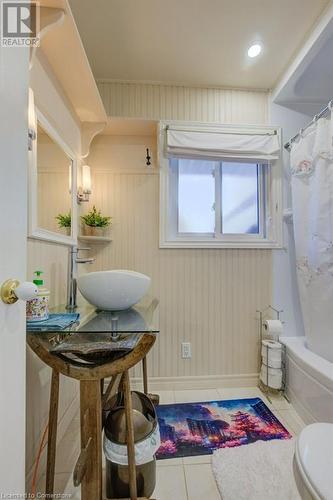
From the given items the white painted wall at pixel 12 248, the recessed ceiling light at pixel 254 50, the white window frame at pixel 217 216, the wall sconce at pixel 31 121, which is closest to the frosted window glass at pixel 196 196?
the white window frame at pixel 217 216

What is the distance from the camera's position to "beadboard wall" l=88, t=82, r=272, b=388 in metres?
2.10

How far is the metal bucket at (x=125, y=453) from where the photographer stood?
42.6 inches

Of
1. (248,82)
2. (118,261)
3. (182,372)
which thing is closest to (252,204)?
(248,82)

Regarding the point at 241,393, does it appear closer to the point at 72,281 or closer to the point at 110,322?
the point at 110,322

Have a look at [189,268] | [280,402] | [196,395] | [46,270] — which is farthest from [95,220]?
[280,402]

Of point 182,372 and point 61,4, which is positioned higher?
point 61,4

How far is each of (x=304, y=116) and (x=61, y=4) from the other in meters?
1.98

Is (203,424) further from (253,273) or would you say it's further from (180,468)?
(253,273)

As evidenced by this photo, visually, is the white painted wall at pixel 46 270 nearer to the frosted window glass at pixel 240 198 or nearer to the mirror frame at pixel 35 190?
the mirror frame at pixel 35 190

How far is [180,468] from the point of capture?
133 cm

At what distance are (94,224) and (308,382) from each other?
6.18ft

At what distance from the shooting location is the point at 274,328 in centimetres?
198

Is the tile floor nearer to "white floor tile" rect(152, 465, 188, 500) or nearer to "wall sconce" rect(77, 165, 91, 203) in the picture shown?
"white floor tile" rect(152, 465, 188, 500)

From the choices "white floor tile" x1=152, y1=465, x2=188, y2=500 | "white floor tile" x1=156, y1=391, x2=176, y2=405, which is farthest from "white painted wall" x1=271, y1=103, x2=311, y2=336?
"white floor tile" x1=152, y1=465, x2=188, y2=500
